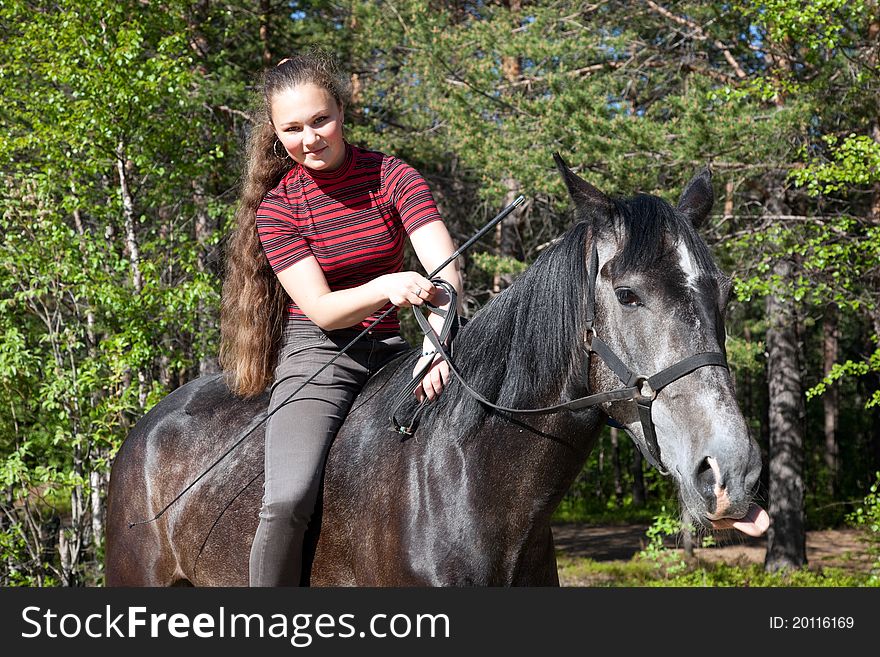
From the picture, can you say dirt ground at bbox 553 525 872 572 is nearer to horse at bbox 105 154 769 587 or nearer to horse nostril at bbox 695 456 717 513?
horse at bbox 105 154 769 587

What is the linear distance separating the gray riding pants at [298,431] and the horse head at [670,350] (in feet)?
3.32

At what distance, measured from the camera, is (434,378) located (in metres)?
2.71

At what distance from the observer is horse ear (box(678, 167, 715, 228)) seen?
8.77ft

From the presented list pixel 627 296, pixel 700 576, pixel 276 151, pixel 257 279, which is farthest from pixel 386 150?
pixel 627 296

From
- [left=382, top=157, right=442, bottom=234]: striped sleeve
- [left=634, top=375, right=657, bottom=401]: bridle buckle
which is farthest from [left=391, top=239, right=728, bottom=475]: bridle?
[left=382, top=157, right=442, bottom=234]: striped sleeve

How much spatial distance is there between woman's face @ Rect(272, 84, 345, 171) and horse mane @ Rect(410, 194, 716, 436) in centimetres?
80

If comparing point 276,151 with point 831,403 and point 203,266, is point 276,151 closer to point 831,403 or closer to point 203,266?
point 203,266

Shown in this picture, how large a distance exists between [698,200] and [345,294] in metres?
1.18

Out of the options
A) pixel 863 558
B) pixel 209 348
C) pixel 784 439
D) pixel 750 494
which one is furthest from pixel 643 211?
pixel 863 558

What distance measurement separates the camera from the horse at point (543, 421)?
2148 millimetres

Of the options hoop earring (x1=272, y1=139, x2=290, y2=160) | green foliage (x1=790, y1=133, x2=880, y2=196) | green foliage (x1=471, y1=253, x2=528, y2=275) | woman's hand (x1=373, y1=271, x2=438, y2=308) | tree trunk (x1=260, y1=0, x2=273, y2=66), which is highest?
tree trunk (x1=260, y1=0, x2=273, y2=66)

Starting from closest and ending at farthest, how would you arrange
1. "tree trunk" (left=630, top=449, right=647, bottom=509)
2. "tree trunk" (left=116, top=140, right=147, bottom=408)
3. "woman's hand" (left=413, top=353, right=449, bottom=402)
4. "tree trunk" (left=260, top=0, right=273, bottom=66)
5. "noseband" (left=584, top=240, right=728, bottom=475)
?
"noseband" (left=584, top=240, right=728, bottom=475) < "woman's hand" (left=413, top=353, right=449, bottom=402) < "tree trunk" (left=116, top=140, right=147, bottom=408) < "tree trunk" (left=260, top=0, right=273, bottom=66) < "tree trunk" (left=630, top=449, right=647, bottom=509)

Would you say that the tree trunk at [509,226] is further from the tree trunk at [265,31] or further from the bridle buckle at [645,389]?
the bridle buckle at [645,389]

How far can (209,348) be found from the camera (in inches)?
297
